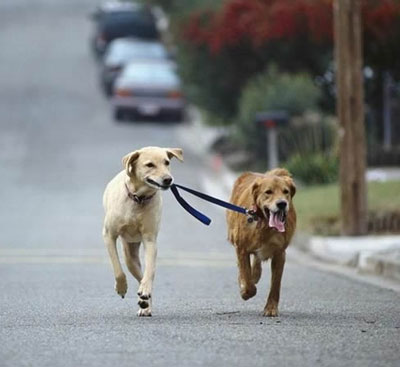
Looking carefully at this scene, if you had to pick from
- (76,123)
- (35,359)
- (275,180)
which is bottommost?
(35,359)

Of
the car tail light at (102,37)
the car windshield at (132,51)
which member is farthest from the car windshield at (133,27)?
the car windshield at (132,51)

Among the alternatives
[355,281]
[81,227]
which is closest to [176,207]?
[81,227]

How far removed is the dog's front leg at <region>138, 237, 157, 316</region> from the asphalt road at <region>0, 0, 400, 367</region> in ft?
0.56

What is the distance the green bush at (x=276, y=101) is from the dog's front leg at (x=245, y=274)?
21043mm

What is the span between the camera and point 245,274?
1277 cm

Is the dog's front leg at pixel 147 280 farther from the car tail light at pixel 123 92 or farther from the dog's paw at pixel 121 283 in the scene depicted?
the car tail light at pixel 123 92

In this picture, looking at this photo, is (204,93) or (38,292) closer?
(38,292)

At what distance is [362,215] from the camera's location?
22.2 meters

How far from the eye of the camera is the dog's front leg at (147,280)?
40.6 feet

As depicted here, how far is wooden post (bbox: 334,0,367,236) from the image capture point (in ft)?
73.0

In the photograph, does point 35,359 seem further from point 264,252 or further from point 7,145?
point 7,145

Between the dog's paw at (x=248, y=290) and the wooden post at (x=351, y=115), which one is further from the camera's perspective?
the wooden post at (x=351, y=115)

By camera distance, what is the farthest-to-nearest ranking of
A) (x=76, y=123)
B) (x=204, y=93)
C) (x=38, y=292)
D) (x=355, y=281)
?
1. (x=76, y=123)
2. (x=204, y=93)
3. (x=355, y=281)
4. (x=38, y=292)

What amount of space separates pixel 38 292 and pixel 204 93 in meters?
23.3
